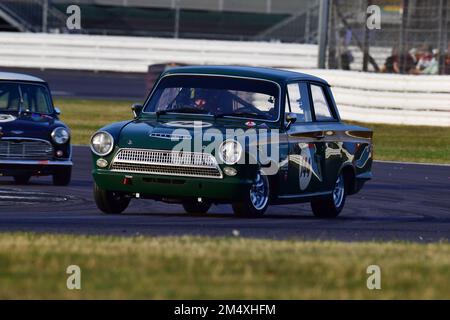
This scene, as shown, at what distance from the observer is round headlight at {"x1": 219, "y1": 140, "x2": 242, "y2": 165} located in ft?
38.5

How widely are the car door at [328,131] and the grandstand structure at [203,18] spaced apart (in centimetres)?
3098

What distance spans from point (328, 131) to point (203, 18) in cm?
3501

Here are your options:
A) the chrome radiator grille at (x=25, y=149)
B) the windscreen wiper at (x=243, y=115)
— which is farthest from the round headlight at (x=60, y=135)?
the windscreen wiper at (x=243, y=115)

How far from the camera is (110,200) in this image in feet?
40.5

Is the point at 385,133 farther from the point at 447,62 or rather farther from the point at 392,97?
the point at 447,62

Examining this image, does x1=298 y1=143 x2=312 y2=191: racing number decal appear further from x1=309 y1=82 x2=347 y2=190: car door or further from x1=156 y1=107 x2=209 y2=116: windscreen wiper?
x1=156 y1=107 x2=209 y2=116: windscreen wiper

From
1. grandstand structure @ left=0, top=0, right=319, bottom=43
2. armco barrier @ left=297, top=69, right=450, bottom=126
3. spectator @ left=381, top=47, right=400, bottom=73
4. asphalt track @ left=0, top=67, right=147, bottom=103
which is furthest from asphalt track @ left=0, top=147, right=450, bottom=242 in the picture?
grandstand structure @ left=0, top=0, right=319, bottom=43

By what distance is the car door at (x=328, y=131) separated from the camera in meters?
13.3

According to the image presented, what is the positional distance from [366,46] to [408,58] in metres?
0.95

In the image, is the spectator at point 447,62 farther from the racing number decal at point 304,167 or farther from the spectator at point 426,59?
the racing number decal at point 304,167

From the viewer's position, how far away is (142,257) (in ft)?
26.8

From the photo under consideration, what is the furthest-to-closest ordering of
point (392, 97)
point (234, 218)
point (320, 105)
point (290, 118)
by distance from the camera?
point (392, 97)
point (320, 105)
point (290, 118)
point (234, 218)

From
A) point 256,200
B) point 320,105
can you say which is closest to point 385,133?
point 320,105

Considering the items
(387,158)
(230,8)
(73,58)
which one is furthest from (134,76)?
(387,158)
